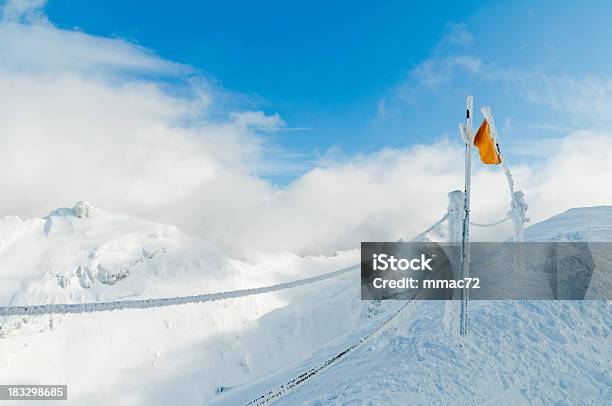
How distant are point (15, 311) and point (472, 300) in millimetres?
7827

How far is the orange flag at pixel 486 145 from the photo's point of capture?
7.29 metres

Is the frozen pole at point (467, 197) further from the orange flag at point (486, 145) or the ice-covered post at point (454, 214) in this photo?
the ice-covered post at point (454, 214)

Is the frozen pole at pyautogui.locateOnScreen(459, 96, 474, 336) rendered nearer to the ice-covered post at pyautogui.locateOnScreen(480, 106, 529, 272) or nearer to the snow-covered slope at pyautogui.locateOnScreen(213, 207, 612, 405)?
the snow-covered slope at pyautogui.locateOnScreen(213, 207, 612, 405)

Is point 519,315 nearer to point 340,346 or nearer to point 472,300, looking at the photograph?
point 472,300

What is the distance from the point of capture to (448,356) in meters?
6.41

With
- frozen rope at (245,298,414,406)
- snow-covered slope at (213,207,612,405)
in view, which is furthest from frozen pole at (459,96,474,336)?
frozen rope at (245,298,414,406)

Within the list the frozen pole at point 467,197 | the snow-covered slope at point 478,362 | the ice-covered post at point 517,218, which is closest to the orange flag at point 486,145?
the frozen pole at point 467,197

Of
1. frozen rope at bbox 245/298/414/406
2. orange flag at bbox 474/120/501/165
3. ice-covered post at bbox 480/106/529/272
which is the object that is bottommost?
frozen rope at bbox 245/298/414/406

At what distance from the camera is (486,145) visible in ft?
24.2

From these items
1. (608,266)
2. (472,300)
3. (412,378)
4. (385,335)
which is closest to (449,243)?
(472,300)

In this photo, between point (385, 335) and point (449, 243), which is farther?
point (449, 243)

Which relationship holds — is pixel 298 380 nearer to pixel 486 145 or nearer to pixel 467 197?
pixel 467 197

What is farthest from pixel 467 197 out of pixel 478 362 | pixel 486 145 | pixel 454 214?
pixel 478 362

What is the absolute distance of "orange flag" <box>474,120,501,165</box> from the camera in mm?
7289
